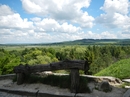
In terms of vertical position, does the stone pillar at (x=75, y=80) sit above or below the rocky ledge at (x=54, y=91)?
above

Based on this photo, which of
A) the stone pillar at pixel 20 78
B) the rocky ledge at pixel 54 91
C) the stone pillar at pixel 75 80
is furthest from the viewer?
the stone pillar at pixel 20 78

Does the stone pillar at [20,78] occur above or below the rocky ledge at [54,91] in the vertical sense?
above

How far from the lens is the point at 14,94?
6648mm

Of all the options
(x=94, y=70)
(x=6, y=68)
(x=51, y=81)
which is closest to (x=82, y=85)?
(x=51, y=81)

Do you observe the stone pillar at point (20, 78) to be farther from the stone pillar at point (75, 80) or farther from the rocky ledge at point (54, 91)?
the stone pillar at point (75, 80)

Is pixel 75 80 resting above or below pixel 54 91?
above

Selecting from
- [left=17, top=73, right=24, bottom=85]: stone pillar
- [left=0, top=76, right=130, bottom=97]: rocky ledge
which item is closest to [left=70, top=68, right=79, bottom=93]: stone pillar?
[left=0, top=76, right=130, bottom=97]: rocky ledge

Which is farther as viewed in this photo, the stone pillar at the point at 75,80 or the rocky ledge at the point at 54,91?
the stone pillar at the point at 75,80

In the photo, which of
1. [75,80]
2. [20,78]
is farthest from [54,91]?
[20,78]

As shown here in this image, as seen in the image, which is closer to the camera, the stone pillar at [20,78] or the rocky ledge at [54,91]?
the rocky ledge at [54,91]

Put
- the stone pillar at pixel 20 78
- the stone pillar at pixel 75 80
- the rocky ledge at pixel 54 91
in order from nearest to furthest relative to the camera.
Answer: the rocky ledge at pixel 54 91
the stone pillar at pixel 75 80
the stone pillar at pixel 20 78

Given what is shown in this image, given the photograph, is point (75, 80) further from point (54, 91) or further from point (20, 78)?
point (20, 78)

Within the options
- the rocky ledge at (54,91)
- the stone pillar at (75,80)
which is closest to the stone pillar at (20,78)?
the rocky ledge at (54,91)

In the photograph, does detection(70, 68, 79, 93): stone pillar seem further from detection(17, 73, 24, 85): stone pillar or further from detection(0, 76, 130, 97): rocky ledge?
detection(17, 73, 24, 85): stone pillar
